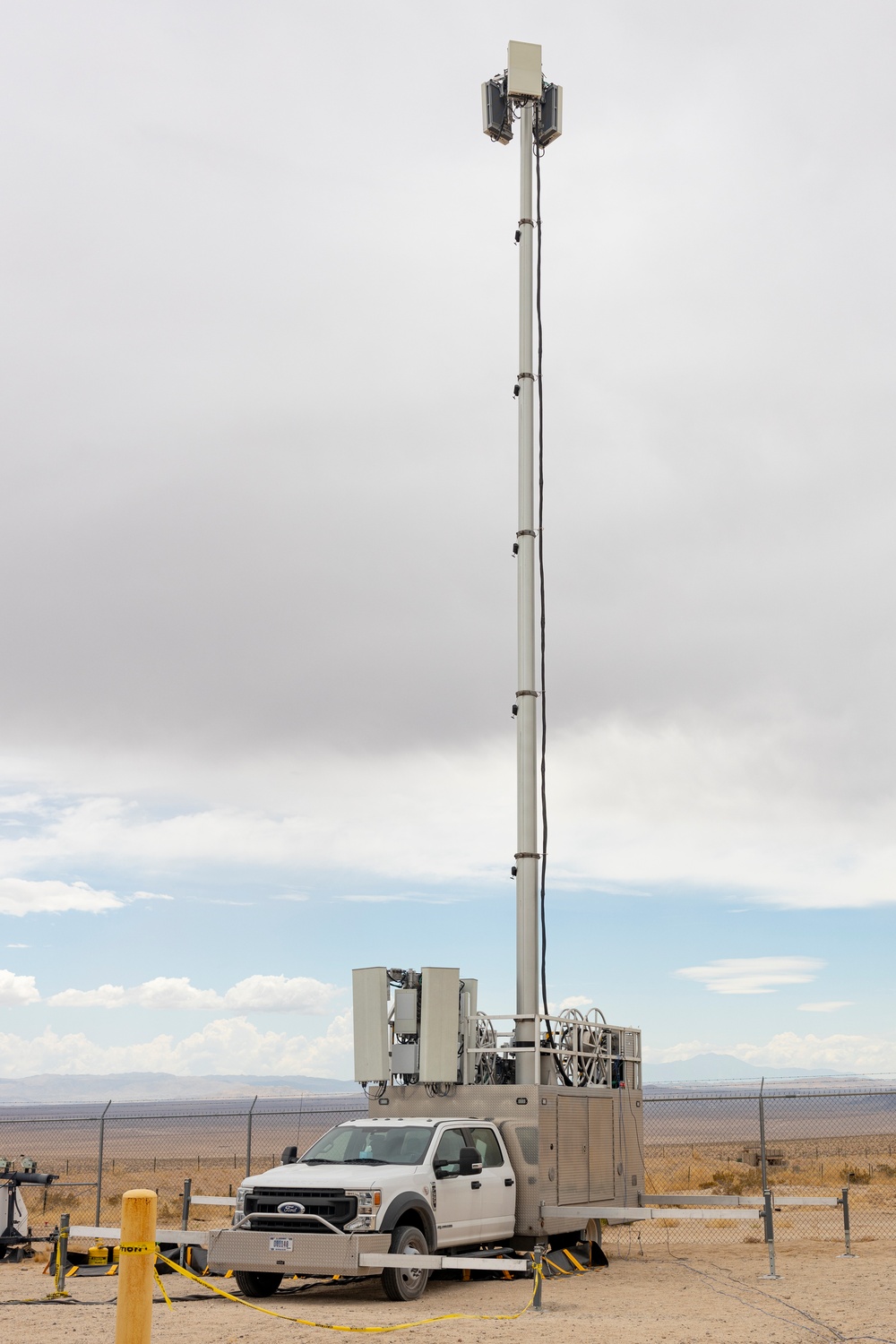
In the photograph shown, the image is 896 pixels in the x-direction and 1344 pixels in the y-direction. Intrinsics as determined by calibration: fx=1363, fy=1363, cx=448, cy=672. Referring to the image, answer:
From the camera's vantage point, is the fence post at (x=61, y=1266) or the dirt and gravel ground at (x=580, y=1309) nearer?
the dirt and gravel ground at (x=580, y=1309)

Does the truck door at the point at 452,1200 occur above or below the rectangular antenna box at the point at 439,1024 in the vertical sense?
below

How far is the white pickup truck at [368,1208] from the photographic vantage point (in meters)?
12.9

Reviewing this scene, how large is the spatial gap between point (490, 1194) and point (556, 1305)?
1959mm

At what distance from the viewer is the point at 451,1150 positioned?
48.1 feet

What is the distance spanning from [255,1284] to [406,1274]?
1.58 metres

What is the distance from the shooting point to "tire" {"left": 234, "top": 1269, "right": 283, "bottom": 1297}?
13578 millimetres

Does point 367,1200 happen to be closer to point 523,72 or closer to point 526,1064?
point 526,1064

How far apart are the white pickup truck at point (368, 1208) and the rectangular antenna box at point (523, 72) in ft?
50.9

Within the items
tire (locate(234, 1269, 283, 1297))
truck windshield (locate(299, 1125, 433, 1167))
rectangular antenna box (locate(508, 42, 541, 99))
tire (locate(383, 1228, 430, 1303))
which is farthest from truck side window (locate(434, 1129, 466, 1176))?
rectangular antenna box (locate(508, 42, 541, 99))

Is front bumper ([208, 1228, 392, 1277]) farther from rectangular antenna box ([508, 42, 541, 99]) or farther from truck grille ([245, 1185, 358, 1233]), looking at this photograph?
rectangular antenna box ([508, 42, 541, 99])

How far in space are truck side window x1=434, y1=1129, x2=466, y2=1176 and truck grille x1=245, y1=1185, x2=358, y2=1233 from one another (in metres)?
1.43

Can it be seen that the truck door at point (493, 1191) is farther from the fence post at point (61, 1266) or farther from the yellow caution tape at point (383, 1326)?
the fence post at point (61, 1266)

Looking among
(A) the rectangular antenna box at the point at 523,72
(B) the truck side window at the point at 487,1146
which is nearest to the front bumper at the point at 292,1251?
(B) the truck side window at the point at 487,1146

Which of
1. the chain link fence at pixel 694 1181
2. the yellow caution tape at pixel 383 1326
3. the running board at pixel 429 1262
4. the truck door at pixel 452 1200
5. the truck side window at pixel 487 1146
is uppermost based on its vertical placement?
the truck side window at pixel 487 1146
